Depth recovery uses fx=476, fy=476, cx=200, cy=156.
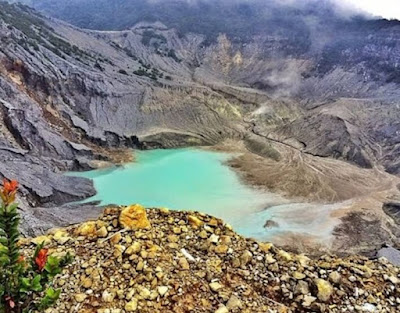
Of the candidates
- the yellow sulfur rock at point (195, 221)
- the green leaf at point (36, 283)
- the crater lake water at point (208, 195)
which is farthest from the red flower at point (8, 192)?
the crater lake water at point (208, 195)

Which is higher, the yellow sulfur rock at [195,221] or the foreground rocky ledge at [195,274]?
the yellow sulfur rock at [195,221]

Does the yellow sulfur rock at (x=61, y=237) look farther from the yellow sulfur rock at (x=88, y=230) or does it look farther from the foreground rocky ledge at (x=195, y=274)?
→ the yellow sulfur rock at (x=88, y=230)

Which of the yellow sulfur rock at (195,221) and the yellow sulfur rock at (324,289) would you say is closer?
the yellow sulfur rock at (324,289)

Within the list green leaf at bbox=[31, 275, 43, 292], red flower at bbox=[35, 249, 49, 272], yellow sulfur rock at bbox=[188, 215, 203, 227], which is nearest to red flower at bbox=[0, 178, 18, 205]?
red flower at bbox=[35, 249, 49, 272]

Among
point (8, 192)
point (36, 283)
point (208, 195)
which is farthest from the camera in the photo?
point (208, 195)

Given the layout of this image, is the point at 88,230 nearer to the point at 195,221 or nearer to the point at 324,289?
the point at 195,221

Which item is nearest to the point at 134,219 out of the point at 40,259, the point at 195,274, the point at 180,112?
the point at 195,274
